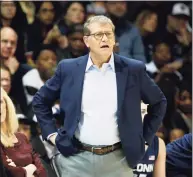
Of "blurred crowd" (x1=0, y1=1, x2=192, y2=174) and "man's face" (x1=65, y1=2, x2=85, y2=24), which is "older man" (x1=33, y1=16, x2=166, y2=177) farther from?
"man's face" (x1=65, y1=2, x2=85, y2=24)

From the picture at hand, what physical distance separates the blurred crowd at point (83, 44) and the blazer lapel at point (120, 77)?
1060 mm

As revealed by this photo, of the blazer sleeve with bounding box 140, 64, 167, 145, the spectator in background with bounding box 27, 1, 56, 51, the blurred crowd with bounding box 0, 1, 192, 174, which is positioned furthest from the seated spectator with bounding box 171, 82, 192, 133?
the blazer sleeve with bounding box 140, 64, 167, 145

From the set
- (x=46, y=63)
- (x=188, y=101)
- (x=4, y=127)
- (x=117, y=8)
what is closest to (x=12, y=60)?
A: (x=46, y=63)

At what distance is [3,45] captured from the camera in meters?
3.25

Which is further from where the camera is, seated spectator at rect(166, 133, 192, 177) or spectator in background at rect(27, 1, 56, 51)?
spectator in background at rect(27, 1, 56, 51)

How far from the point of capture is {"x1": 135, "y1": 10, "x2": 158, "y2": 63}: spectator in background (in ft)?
11.0

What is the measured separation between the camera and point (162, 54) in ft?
11.2

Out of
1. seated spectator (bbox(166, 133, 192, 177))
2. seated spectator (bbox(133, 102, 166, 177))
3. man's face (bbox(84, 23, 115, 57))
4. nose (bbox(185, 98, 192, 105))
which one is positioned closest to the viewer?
man's face (bbox(84, 23, 115, 57))

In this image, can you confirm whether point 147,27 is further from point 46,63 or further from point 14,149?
point 14,149

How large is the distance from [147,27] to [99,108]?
4.91 feet

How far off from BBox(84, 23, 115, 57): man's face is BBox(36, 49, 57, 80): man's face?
4.29ft

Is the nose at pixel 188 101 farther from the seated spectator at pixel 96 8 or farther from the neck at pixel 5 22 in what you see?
the neck at pixel 5 22

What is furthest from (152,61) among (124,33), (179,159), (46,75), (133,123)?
(133,123)

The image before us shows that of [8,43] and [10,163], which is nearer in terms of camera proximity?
[10,163]
